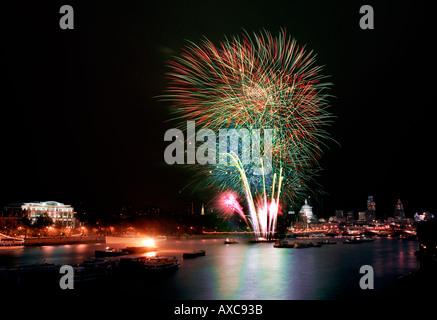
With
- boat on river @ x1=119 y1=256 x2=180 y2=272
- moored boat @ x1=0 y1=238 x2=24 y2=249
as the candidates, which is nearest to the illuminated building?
moored boat @ x1=0 y1=238 x2=24 y2=249

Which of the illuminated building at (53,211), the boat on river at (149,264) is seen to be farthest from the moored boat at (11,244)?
the boat on river at (149,264)

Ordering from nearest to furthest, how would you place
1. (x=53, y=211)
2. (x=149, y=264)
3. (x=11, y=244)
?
(x=149, y=264) → (x=11, y=244) → (x=53, y=211)

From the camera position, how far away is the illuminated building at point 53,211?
172625mm

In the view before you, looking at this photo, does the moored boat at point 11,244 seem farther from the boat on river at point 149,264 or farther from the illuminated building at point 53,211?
the boat on river at point 149,264

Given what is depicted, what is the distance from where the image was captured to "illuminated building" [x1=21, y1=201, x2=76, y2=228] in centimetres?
17262

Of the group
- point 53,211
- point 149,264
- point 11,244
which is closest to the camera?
point 149,264

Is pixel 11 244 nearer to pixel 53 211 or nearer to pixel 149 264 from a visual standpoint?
A: pixel 149 264

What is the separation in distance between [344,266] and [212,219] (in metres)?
135

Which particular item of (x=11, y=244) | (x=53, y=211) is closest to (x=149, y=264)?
(x=11, y=244)

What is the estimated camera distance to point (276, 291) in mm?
35031

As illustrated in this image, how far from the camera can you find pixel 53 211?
182 m

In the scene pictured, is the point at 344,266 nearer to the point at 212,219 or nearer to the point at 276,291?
the point at 276,291
